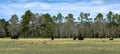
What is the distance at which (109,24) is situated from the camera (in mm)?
157000

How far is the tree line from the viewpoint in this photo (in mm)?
146000

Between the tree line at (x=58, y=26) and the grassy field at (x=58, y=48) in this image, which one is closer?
the grassy field at (x=58, y=48)

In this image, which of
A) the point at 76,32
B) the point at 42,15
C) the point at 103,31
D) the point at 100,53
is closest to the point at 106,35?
the point at 103,31

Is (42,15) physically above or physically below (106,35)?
above

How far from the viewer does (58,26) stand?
15738 centimetres

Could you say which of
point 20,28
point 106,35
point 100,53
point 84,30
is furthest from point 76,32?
Result: point 100,53

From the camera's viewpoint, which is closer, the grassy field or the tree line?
the grassy field

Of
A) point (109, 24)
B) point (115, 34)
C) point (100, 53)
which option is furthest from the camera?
point (109, 24)

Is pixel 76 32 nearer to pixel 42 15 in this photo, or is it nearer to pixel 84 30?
pixel 84 30

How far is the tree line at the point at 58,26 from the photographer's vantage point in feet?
479

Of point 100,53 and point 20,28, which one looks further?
point 20,28

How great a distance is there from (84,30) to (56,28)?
489 inches

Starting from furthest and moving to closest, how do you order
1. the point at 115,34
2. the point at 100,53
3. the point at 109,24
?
the point at 109,24 → the point at 115,34 → the point at 100,53

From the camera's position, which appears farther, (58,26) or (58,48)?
(58,26)
